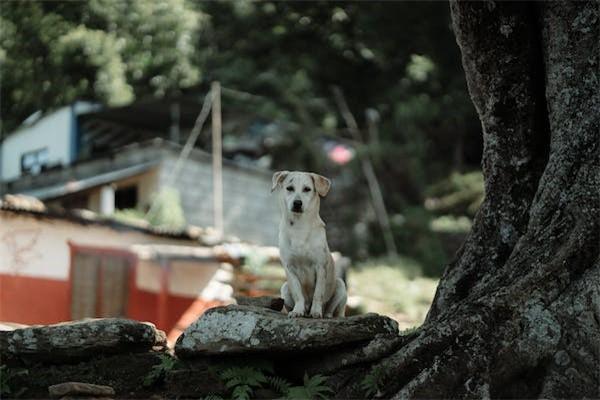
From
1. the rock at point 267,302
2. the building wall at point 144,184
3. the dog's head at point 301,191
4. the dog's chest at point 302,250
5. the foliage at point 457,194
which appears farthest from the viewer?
the foliage at point 457,194

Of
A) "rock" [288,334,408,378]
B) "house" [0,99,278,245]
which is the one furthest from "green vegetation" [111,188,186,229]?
"rock" [288,334,408,378]

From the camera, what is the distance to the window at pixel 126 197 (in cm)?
1983

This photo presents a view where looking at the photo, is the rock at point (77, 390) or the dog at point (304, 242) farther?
the dog at point (304, 242)

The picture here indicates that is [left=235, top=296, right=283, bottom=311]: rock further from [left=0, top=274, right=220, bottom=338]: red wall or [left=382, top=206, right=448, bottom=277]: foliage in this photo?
[left=382, top=206, right=448, bottom=277]: foliage

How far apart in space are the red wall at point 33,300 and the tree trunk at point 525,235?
875 cm

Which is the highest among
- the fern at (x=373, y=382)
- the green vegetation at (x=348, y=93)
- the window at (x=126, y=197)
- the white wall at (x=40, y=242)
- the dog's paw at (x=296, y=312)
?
the green vegetation at (x=348, y=93)

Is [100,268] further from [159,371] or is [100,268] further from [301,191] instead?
[301,191]

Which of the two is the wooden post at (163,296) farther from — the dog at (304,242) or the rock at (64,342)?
the dog at (304,242)

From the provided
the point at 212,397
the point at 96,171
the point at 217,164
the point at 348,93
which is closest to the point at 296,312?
the point at 212,397

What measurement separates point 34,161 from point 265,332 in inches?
519

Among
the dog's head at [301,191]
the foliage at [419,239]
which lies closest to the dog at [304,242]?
the dog's head at [301,191]

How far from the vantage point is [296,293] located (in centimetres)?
679

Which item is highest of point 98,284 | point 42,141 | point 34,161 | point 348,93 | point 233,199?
point 348,93

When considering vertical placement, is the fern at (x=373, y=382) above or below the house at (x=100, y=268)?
below
